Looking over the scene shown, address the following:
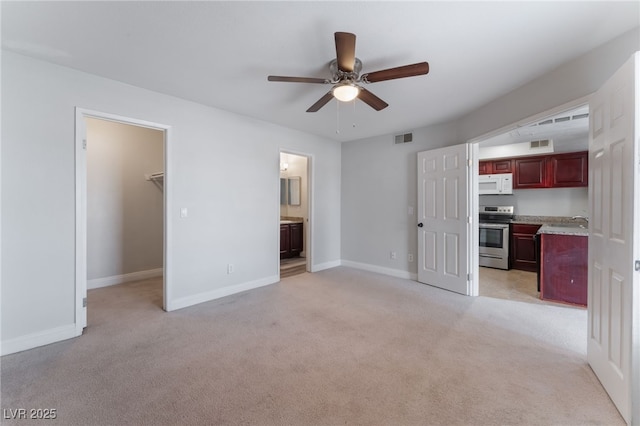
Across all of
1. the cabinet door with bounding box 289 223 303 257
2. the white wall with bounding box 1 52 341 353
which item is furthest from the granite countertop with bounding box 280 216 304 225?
the white wall with bounding box 1 52 341 353

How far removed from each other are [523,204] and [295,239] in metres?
4.86

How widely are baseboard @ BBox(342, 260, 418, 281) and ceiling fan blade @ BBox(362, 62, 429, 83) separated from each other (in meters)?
3.28

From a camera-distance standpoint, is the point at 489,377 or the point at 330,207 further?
the point at 330,207

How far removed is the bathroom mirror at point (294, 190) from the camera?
258 inches

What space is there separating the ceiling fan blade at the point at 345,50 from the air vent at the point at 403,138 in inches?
108

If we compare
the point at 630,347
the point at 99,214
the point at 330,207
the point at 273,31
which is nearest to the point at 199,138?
the point at 273,31

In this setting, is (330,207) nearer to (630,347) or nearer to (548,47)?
(548,47)

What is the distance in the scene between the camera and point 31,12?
69.1 inches

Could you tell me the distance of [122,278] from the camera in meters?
4.29

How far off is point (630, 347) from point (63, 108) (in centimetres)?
450

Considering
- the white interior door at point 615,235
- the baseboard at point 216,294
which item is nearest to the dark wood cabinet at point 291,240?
the baseboard at point 216,294

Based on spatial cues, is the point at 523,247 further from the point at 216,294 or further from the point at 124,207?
the point at 124,207

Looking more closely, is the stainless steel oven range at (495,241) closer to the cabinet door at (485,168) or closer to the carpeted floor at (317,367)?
the cabinet door at (485,168)

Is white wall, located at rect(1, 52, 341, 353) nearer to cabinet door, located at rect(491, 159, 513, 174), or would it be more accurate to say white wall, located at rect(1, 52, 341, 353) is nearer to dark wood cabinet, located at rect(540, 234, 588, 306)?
dark wood cabinet, located at rect(540, 234, 588, 306)
